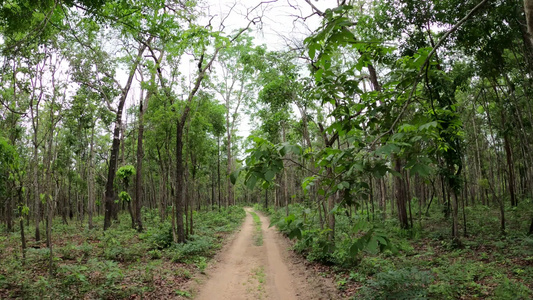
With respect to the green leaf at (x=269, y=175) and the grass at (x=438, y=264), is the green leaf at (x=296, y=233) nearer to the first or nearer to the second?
the grass at (x=438, y=264)

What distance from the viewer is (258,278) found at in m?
8.30

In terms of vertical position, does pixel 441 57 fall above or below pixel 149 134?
above

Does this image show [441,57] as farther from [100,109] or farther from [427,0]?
[100,109]

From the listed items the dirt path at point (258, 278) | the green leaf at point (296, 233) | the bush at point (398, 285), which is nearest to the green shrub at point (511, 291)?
→ the bush at point (398, 285)

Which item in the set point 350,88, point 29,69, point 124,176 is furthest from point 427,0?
point 124,176

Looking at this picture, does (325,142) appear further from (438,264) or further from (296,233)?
(296,233)

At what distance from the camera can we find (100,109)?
585 inches

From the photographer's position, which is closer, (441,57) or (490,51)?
(490,51)

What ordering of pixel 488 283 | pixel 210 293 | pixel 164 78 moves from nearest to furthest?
1. pixel 488 283
2. pixel 210 293
3. pixel 164 78

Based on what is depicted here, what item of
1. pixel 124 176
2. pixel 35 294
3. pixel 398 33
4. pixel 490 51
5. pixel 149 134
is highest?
pixel 398 33

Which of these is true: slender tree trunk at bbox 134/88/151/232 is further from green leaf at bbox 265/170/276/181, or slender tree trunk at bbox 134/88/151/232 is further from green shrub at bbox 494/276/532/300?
green leaf at bbox 265/170/276/181

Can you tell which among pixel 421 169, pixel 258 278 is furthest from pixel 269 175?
pixel 258 278

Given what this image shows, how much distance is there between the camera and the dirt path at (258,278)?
278 inches

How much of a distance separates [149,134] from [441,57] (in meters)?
12.5
